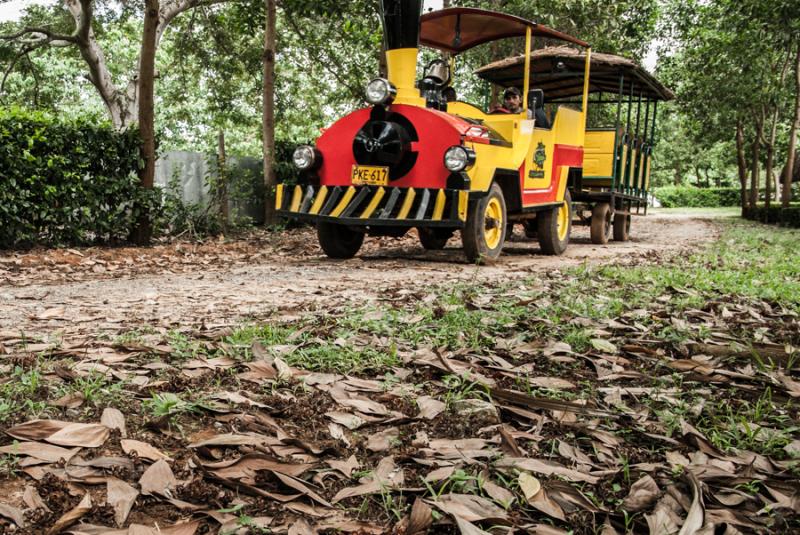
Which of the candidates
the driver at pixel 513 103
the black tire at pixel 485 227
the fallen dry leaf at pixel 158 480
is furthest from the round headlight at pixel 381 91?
the fallen dry leaf at pixel 158 480

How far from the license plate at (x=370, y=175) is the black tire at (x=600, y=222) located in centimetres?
629

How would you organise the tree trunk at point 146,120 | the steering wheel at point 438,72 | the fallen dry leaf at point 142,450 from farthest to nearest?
the tree trunk at point 146,120, the steering wheel at point 438,72, the fallen dry leaf at point 142,450

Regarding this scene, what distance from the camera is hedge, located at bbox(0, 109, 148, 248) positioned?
934 cm

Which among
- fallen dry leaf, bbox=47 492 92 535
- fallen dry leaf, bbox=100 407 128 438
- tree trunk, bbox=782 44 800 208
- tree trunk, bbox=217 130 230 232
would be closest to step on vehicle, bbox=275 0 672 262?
tree trunk, bbox=217 130 230 232

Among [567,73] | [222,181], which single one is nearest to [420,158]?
[567,73]

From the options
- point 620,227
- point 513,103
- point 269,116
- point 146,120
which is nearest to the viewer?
point 513,103

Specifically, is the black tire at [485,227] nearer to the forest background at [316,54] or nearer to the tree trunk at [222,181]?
the forest background at [316,54]

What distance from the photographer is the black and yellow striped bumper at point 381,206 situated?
27.0 ft

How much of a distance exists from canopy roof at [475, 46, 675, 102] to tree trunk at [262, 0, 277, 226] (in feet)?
A: 12.3

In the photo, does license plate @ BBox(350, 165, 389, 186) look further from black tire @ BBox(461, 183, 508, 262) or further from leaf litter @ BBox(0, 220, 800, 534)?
leaf litter @ BBox(0, 220, 800, 534)

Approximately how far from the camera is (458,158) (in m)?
8.20

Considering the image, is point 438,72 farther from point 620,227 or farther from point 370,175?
point 620,227

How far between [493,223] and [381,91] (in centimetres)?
212

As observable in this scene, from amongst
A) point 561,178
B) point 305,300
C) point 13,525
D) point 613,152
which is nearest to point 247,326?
point 305,300
